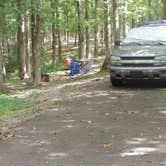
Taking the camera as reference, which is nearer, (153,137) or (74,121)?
(153,137)

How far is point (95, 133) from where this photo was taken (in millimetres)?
8805

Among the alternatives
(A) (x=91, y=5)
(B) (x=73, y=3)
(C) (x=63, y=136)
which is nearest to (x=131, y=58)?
(C) (x=63, y=136)

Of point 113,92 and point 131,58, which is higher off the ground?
point 131,58

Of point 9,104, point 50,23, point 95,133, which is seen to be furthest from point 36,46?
point 95,133

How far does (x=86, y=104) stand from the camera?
12.0 m

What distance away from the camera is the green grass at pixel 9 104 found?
40.5 ft

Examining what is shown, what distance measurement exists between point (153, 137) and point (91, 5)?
106ft

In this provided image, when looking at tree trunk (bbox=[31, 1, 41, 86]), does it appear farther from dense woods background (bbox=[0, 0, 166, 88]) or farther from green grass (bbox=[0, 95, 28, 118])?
green grass (bbox=[0, 95, 28, 118])

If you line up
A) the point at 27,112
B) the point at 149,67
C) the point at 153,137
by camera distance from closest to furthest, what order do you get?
the point at 153,137 → the point at 27,112 → the point at 149,67

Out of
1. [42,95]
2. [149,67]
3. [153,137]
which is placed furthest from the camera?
[42,95]

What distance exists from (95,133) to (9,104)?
518 cm

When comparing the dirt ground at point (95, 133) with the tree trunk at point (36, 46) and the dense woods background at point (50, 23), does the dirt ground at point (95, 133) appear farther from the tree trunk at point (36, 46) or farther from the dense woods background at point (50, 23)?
the tree trunk at point (36, 46)

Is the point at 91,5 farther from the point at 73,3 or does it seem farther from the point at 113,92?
the point at 113,92

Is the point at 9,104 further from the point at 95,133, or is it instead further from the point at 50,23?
the point at 50,23
